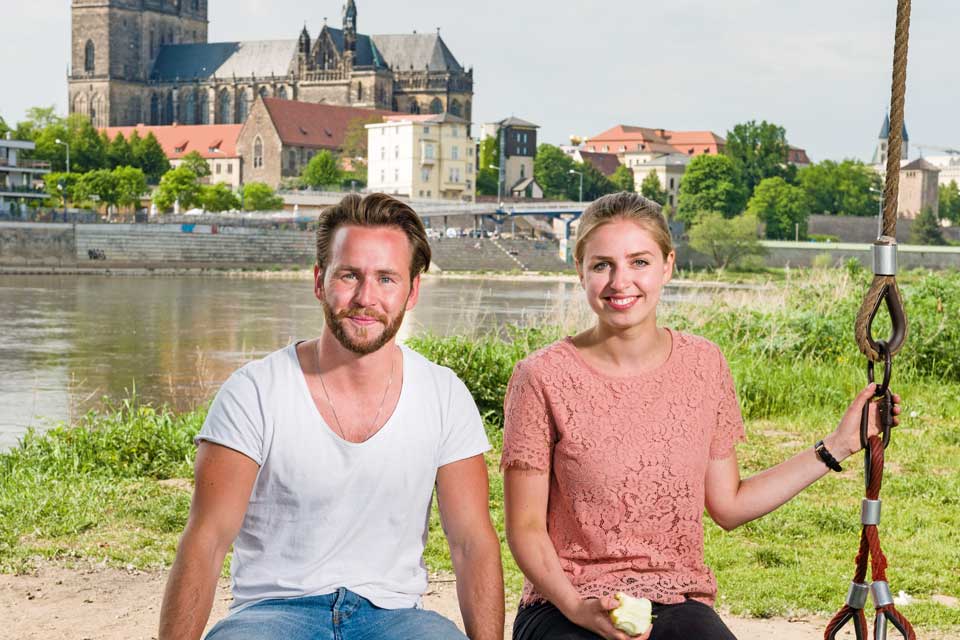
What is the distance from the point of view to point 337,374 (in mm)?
2002

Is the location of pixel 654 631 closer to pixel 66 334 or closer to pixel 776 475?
pixel 776 475

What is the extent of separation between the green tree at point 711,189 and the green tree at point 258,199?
915 inches

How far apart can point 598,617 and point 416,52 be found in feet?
300

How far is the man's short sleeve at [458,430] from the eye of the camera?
2018 millimetres

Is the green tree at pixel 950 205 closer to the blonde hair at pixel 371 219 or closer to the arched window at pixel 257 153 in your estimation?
the arched window at pixel 257 153

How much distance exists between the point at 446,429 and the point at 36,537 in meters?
2.69

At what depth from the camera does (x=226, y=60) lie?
93625 millimetres

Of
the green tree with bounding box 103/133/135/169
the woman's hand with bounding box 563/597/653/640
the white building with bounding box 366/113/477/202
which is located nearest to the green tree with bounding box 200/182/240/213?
the green tree with bounding box 103/133/135/169

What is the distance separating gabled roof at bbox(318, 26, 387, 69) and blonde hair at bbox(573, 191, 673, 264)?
89.8m

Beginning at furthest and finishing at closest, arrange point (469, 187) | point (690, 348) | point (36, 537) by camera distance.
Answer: point (469, 187), point (36, 537), point (690, 348)

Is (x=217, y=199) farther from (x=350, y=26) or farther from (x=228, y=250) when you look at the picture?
(x=350, y=26)

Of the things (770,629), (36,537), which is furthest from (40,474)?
(770,629)

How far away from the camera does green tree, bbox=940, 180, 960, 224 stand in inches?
4444

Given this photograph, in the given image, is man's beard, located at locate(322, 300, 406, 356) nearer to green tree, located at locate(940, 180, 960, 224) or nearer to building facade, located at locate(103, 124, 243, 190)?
building facade, located at locate(103, 124, 243, 190)
